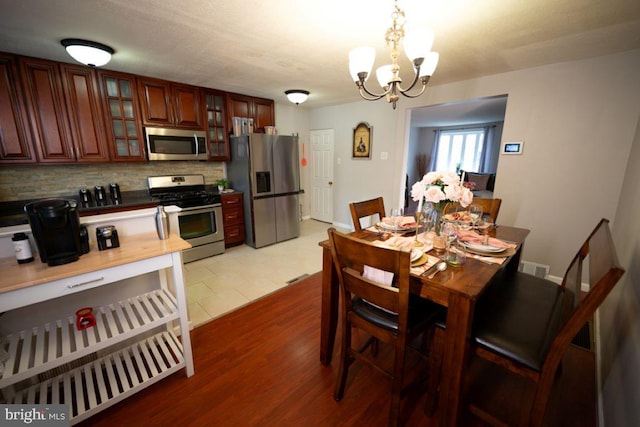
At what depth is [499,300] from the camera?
142 centimetres

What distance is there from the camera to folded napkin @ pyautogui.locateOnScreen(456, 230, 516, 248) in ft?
5.09

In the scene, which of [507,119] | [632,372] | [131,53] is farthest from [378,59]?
[632,372]

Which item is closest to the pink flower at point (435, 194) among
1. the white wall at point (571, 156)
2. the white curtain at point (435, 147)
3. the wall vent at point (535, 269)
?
the white wall at point (571, 156)

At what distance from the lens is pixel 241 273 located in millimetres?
2996

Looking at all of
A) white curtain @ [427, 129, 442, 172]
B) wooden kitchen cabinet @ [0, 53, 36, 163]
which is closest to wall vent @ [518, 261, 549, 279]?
wooden kitchen cabinet @ [0, 53, 36, 163]

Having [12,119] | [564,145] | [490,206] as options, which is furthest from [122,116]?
[564,145]

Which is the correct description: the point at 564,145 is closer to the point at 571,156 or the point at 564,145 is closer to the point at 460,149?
the point at 571,156

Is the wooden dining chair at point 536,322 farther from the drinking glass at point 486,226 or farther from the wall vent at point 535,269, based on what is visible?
the wall vent at point 535,269

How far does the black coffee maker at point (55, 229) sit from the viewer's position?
118 centimetres

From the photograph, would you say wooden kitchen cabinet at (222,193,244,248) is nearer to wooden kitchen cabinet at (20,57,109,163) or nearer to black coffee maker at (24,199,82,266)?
wooden kitchen cabinet at (20,57,109,163)

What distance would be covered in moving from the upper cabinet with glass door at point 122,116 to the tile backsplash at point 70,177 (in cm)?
28

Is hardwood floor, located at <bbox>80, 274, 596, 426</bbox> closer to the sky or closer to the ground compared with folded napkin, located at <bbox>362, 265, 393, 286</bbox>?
closer to the ground

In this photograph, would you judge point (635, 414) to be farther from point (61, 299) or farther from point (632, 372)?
point (61, 299)

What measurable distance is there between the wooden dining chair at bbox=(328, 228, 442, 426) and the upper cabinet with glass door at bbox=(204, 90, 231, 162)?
3.13 m
